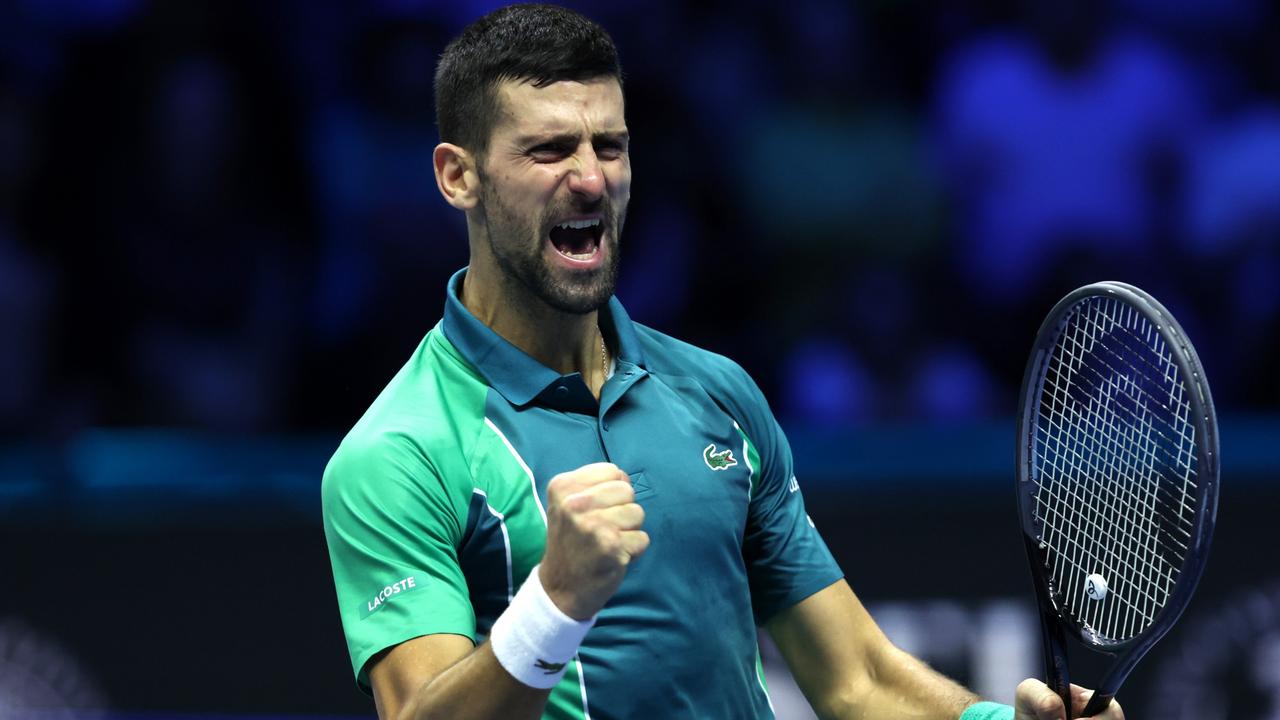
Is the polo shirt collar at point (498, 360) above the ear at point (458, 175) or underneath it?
underneath

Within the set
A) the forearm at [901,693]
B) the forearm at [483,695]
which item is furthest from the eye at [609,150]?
the forearm at [901,693]

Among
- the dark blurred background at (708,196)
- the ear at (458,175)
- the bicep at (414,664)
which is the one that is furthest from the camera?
the dark blurred background at (708,196)

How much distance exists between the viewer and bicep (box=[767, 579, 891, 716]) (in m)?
3.69

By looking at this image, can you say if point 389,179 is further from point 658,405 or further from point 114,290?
point 658,405

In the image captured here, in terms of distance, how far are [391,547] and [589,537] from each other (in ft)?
1.51

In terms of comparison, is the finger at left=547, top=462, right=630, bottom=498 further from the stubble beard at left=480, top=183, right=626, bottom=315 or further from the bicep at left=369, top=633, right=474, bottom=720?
the stubble beard at left=480, top=183, right=626, bottom=315

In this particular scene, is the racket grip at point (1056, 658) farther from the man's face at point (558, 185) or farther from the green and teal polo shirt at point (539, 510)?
the man's face at point (558, 185)

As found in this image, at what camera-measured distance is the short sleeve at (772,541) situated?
368cm

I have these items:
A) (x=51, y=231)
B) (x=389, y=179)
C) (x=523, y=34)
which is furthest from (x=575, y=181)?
(x=51, y=231)

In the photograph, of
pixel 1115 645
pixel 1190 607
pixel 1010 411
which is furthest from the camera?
pixel 1010 411

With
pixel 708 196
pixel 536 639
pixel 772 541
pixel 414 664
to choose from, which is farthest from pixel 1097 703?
pixel 708 196

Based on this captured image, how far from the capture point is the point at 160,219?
7391 mm

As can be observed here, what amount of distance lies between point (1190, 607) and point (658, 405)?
334cm

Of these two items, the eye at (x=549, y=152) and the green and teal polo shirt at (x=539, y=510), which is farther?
the eye at (x=549, y=152)
